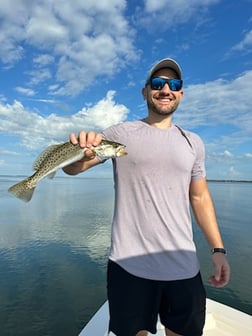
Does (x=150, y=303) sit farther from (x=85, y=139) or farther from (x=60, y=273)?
(x=60, y=273)

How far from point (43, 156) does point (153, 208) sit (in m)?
1.46

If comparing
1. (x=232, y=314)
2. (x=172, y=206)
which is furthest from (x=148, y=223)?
(x=232, y=314)

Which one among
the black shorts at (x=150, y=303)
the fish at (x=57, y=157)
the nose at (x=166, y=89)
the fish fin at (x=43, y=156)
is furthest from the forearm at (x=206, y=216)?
the fish fin at (x=43, y=156)

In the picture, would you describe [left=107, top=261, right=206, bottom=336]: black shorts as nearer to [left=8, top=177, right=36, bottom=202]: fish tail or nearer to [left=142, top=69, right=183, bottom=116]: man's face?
[left=8, top=177, right=36, bottom=202]: fish tail

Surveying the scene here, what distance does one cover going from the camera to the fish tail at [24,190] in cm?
352

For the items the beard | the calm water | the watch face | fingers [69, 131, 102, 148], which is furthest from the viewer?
the calm water

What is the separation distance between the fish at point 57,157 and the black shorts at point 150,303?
1091mm

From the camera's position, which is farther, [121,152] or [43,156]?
[43,156]

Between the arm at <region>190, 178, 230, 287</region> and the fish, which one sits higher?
the fish

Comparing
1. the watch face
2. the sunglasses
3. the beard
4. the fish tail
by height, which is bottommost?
the watch face

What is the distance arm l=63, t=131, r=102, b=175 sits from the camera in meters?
2.83

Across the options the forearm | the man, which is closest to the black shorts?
the man

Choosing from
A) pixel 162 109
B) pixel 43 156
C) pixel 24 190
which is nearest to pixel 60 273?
pixel 24 190

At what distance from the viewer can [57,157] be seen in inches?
Result: 127
